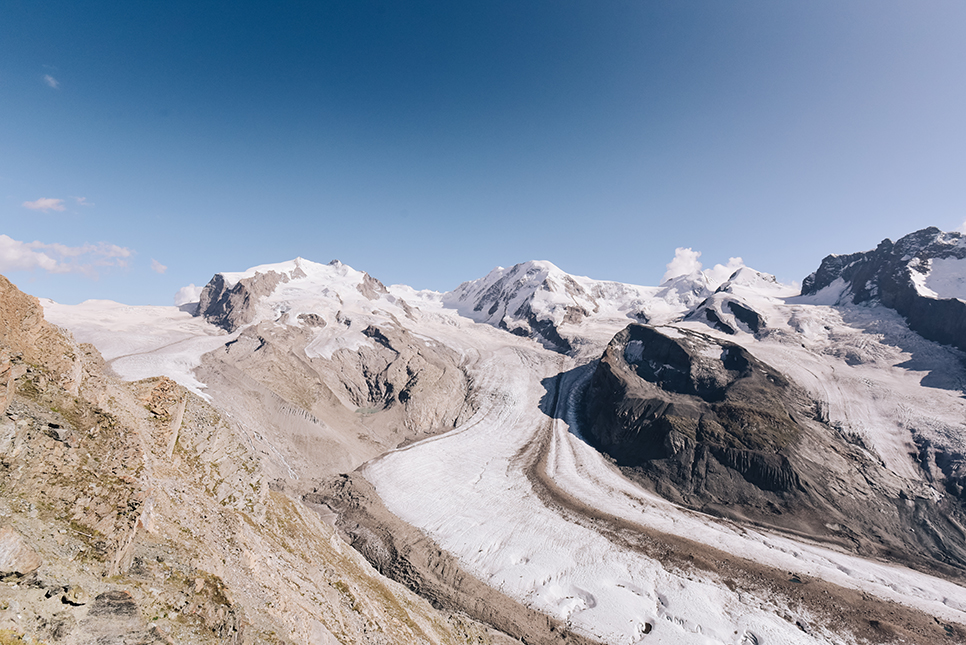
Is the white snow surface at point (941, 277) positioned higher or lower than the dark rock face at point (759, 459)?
higher

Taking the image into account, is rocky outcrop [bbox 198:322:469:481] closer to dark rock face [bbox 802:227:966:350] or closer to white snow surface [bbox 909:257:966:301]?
dark rock face [bbox 802:227:966:350]

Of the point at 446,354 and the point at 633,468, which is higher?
the point at 446,354

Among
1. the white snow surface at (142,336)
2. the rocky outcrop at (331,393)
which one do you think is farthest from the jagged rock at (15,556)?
the white snow surface at (142,336)

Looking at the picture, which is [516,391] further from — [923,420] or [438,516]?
[923,420]

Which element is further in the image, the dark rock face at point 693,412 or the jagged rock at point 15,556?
the dark rock face at point 693,412

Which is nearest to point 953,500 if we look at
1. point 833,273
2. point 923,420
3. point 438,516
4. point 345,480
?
point 923,420

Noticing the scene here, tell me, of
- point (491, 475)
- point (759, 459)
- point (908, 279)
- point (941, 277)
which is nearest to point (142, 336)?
point (491, 475)

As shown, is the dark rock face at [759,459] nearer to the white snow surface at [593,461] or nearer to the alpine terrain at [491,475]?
the alpine terrain at [491,475]
